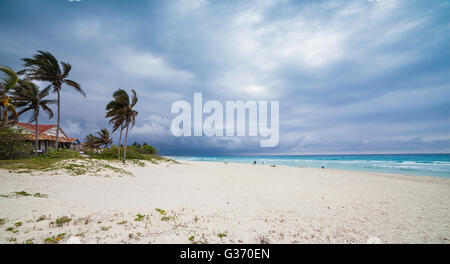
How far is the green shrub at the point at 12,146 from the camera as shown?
48.3 feet

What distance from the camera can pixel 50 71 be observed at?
17.3 meters

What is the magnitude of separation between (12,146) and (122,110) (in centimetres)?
985

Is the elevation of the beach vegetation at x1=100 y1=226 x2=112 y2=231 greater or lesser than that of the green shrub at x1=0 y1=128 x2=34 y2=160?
lesser

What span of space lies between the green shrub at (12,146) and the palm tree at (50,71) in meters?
2.24

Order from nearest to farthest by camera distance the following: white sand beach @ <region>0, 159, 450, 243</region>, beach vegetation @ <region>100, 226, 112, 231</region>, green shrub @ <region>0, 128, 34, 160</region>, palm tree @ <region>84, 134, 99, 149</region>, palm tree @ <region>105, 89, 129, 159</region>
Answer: white sand beach @ <region>0, 159, 450, 243</region>, beach vegetation @ <region>100, 226, 112, 231</region>, green shrub @ <region>0, 128, 34, 160</region>, palm tree @ <region>105, 89, 129, 159</region>, palm tree @ <region>84, 134, 99, 149</region>

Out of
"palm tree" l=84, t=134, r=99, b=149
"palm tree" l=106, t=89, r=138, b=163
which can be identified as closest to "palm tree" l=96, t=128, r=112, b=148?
"palm tree" l=84, t=134, r=99, b=149

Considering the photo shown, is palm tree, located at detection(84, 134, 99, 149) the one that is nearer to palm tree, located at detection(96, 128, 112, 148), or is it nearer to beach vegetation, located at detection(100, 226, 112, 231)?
palm tree, located at detection(96, 128, 112, 148)

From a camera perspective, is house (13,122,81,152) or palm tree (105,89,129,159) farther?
house (13,122,81,152)

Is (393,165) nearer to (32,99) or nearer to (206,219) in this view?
(206,219)

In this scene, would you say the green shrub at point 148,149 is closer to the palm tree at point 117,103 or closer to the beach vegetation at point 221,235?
the palm tree at point 117,103

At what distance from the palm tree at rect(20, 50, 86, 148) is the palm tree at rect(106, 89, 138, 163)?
4012 mm

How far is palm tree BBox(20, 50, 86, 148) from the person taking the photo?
54.0ft
